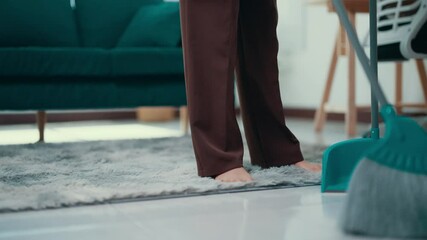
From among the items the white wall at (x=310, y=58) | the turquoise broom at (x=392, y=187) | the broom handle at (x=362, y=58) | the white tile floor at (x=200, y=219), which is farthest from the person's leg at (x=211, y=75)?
the white wall at (x=310, y=58)

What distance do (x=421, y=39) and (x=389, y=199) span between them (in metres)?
1.52

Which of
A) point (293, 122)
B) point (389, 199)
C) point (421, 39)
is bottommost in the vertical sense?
point (293, 122)

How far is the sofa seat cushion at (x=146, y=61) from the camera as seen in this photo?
2.56 meters

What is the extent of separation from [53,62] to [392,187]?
190cm

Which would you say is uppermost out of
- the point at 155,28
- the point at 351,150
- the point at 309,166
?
the point at 155,28

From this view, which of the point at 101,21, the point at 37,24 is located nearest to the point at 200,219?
the point at 37,24

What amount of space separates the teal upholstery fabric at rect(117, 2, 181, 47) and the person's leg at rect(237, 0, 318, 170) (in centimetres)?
120

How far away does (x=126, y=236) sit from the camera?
0.97m

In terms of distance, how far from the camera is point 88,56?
8.23 feet

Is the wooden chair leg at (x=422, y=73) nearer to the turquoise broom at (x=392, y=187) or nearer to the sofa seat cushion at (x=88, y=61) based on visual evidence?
the sofa seat cushion at (x=88, y=61)

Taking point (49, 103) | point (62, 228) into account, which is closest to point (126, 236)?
point (62, 228)

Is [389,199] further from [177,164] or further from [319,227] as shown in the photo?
[177,164]

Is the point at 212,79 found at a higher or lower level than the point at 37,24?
lower

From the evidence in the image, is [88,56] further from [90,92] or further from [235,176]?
[235,176]
